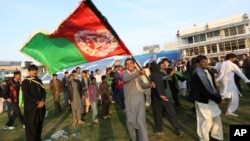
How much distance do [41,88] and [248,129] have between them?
461 centimetres

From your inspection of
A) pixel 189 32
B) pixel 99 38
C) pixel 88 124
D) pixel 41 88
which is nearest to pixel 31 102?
pixel 41 88

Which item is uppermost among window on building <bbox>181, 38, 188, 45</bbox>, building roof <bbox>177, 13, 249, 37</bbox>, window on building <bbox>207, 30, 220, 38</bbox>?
building roof <bbox>177, 13, 249, 37</bbox>

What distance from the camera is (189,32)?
63656mm

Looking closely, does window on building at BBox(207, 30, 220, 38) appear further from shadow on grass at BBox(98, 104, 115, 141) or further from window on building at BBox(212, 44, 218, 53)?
shadow on grass at BBox(98, 104, 115, 141)

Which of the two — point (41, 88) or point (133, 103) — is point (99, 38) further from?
point (41, 88)

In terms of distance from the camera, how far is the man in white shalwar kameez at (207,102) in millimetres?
5723

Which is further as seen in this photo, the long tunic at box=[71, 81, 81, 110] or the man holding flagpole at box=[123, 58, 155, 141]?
the long tunic at box=[71, 81, 81, 110]

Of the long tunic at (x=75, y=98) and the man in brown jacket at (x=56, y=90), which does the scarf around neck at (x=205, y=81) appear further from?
the man in brown jacket at (x=56, y=90)

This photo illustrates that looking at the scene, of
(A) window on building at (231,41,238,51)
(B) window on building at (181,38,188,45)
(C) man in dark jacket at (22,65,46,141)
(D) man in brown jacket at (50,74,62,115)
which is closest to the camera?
(C) man in dark jacket at (22,65,46,141)

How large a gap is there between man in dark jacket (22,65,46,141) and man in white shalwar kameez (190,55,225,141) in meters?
3.44

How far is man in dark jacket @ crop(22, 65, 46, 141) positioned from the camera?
265 inches

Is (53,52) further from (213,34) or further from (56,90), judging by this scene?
(213,34)

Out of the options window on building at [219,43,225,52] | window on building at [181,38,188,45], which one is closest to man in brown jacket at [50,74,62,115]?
window on building at [219,43,225,52]

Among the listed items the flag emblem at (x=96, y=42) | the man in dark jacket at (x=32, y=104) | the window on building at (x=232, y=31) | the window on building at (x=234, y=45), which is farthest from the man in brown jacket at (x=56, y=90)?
the window on building at (x=232, y=31)
